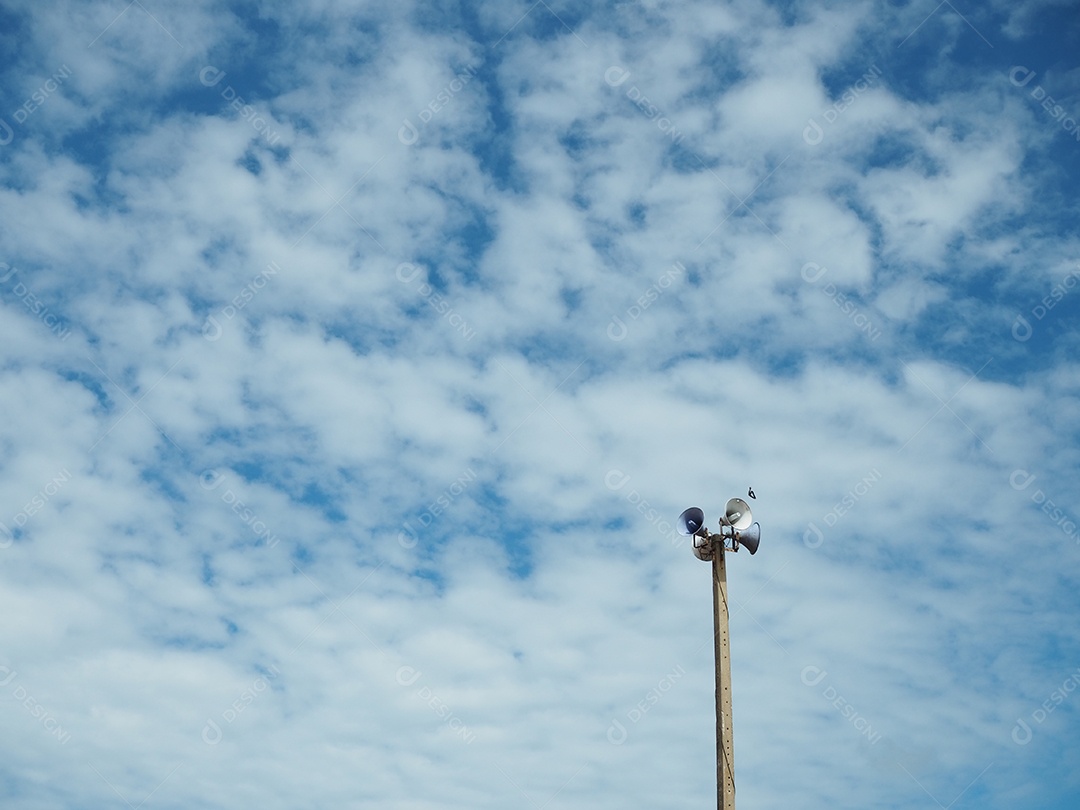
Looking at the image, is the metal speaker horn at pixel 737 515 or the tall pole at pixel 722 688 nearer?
the tall pole at pixel 722 688

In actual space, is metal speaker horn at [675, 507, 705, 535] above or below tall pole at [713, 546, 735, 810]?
above

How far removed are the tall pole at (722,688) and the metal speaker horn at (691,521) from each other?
1.41ft

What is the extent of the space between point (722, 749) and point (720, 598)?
250cm

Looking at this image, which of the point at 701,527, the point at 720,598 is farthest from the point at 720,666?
the point at 701,527

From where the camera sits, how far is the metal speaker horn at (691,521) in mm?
16312

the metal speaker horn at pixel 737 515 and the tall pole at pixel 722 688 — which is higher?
the metal speaker horn at pixel 737 515

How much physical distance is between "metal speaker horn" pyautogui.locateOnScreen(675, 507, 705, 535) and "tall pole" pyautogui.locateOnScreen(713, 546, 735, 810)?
0.43 meters

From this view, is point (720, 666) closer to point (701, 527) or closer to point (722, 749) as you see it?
point (722, 749)

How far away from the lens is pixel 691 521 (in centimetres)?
1636

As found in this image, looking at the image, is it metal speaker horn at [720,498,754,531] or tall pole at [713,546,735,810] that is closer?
tall pole at [713,546,735,810]

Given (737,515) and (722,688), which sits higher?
(737,515)

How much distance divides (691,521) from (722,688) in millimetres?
3015

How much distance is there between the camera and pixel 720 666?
49.4 ft

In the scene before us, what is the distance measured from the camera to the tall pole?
14164mm
